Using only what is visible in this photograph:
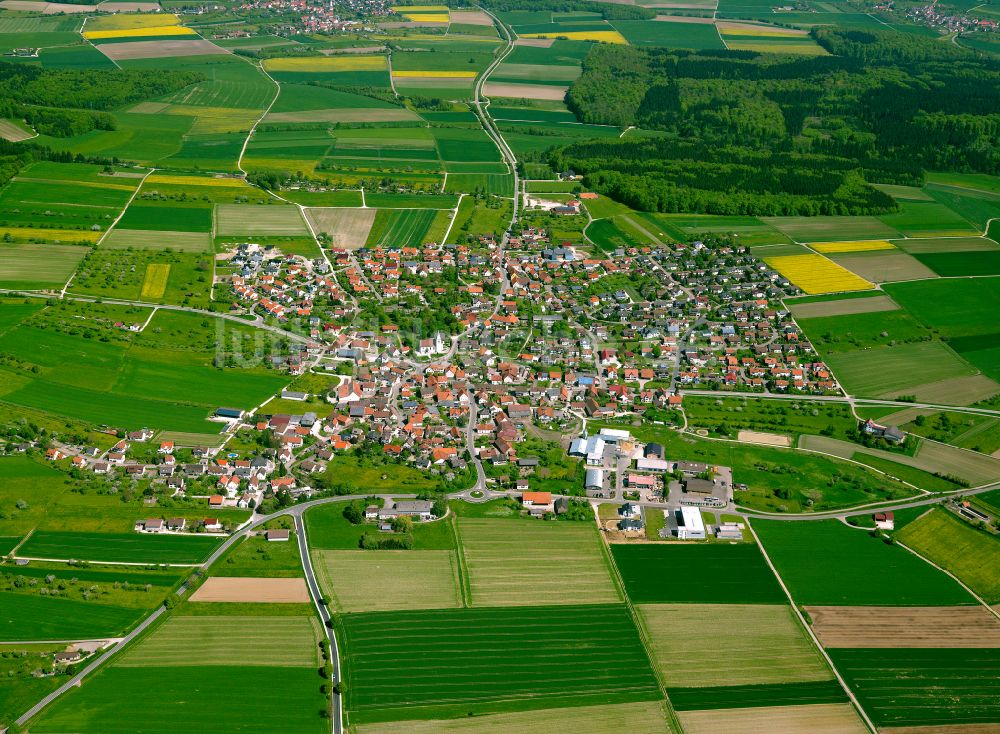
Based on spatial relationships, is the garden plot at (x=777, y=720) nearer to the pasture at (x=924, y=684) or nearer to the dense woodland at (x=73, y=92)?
the pasture at (x=924, y=684)

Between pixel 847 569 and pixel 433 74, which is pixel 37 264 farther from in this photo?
pixel 433 74

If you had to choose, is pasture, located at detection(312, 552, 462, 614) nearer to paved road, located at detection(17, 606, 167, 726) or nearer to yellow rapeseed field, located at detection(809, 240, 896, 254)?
paved road, located at detection(17, 606, 167, 726)

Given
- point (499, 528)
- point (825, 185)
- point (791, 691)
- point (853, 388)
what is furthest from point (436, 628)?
point (825, 185)

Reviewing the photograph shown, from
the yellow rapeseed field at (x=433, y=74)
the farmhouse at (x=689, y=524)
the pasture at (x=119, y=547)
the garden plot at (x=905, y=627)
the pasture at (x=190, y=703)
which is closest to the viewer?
the pasture at (x=190, y=703)

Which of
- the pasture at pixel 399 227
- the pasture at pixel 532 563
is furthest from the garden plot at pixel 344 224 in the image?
the pasture at pixel 532 563

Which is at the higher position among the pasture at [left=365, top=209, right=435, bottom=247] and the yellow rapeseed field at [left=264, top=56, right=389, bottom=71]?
the yellow rapeseed field at [left=264, top=56, right=389, bottom=71]

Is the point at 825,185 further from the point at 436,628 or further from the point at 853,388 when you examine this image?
the point at 436,628

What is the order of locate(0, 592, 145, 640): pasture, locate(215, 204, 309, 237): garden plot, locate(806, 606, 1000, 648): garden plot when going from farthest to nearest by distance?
locate(215, 204, 309, 237): garden plot, locate(806, 606, 1000, 648): garden plot, locate(0, 592, 145, 640): pasture

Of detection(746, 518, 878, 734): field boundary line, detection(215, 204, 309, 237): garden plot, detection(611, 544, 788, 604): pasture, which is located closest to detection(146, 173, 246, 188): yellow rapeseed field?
detection(215, 204, 309, 237): garden plot
